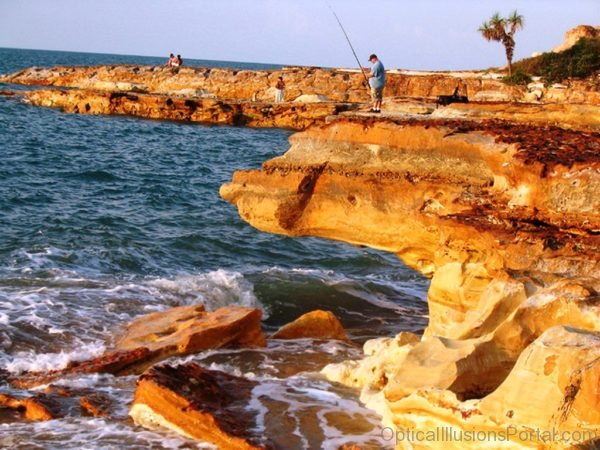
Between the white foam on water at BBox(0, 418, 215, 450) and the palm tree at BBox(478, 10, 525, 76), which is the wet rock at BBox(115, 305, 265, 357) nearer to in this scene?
the white foam on water at BBox(0, 418, 215, 450)

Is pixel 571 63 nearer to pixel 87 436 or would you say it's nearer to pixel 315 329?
pixel 315 329

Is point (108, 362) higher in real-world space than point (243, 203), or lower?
lower

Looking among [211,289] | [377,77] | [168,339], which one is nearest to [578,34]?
[377,77]

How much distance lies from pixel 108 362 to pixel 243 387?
1.56m

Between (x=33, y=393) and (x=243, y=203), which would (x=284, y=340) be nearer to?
(x=243, y=203)

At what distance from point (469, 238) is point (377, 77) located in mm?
8993

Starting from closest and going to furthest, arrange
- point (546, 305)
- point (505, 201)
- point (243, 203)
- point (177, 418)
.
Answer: point (546, 305), point (177, 418), point (505, 201), point (243, 203)

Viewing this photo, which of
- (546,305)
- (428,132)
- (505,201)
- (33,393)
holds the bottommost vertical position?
(33,393)

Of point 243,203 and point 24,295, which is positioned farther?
point 24,295

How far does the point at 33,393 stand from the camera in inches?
301

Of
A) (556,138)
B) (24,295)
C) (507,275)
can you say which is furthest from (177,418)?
(24,295)

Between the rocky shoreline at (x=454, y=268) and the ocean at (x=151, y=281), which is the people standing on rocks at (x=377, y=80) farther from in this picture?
the rocky shoreline at (x=454, y=268)

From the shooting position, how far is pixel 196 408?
655 centimetres

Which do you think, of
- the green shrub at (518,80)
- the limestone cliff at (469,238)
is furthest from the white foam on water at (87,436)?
the green shrub at (518,80)
